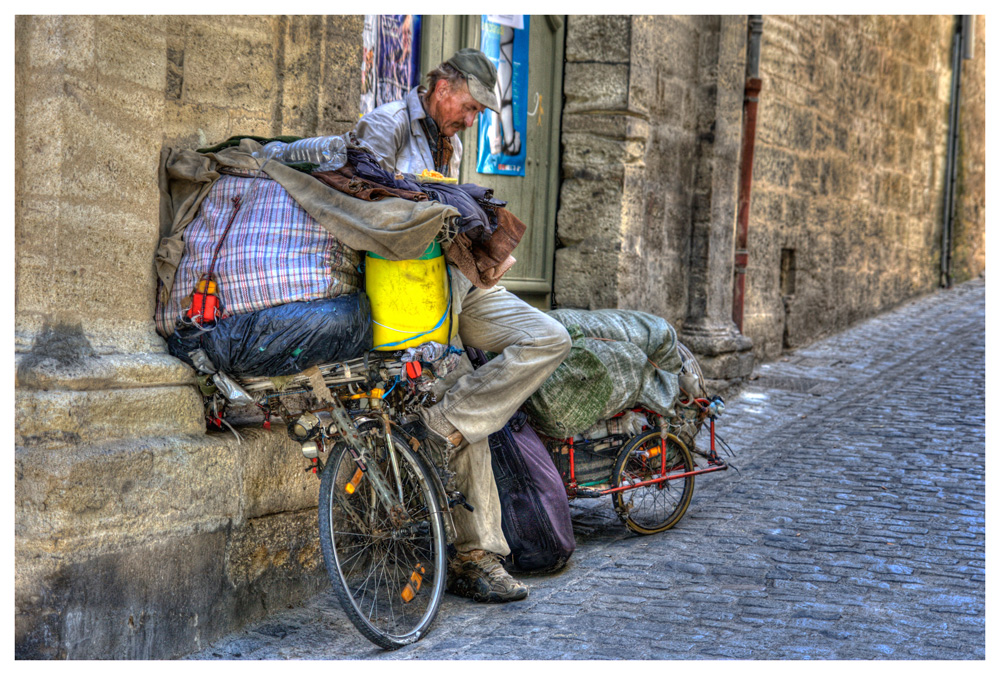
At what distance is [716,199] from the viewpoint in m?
7.94

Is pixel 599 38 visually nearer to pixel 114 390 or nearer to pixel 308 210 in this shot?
pixel 308 210

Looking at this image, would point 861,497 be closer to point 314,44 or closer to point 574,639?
point 574,639

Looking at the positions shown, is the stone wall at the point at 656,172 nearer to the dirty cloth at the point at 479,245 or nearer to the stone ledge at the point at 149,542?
the dirty cloth at the point at 479,245

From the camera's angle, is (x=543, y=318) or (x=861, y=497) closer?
(x=543, y=318)

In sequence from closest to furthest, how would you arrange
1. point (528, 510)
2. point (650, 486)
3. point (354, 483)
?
point (354, 483), point (528, 510), point (650, 486)

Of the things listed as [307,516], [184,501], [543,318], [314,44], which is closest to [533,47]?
[314,44]

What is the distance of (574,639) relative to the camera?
338cm

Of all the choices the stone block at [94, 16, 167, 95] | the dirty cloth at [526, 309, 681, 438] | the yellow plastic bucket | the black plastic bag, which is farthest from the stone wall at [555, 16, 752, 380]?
the stone block at [94, 16, 167, 95]

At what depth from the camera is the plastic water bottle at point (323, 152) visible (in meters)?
3.33

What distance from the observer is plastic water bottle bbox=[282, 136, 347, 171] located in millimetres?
3328

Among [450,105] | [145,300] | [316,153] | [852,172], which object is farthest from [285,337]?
[852,172]

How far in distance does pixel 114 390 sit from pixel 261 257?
63 centimetres

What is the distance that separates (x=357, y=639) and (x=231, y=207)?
5.14 feet

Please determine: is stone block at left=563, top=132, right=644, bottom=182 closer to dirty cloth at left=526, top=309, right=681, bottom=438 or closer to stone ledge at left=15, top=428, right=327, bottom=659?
dirty cloth at left=526, top=309, right=681, bottom=438
